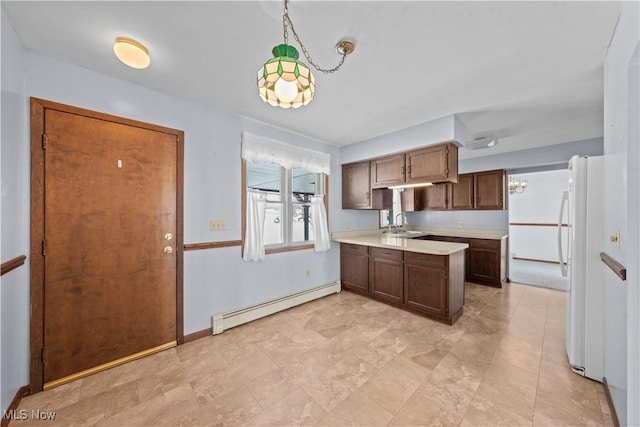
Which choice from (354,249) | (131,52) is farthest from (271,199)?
(131,52)

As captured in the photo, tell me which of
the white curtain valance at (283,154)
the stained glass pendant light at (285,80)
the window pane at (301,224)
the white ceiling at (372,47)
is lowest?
the window pane at (301,224)

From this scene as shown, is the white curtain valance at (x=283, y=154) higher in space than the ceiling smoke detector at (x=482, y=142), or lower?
lower

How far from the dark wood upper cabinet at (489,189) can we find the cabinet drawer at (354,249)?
2544 mm

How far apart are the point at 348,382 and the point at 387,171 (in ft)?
8.65

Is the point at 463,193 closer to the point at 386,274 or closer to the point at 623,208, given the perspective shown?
the point at 386,274

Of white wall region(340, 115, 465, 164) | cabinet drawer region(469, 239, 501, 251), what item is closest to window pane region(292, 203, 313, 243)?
white wall region(340, 115, 465, 164)

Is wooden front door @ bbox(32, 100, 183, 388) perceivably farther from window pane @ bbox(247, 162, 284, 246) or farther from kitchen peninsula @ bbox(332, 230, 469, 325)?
kitchen peninsula @ bbox(332, 230, 469, 325)

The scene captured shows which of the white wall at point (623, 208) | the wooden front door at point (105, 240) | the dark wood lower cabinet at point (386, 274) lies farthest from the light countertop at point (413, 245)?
the wooden front door at point (105, 240)

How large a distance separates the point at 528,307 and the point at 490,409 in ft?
7.64

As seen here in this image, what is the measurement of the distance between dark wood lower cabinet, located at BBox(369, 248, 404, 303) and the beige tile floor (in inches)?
20.5

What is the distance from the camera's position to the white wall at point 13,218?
1.36 m

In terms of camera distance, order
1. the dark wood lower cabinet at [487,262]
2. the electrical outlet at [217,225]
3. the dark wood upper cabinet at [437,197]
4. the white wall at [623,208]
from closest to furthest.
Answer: the white wall at [623,208], the electrical outlet at [217,225], the dark wood lower cabinet at [487,262], the dark wood upper cabinet at [437,197]

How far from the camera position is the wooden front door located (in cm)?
170

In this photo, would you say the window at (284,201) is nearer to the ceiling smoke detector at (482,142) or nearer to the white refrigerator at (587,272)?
the ceiling smoke detector at (482,142)
